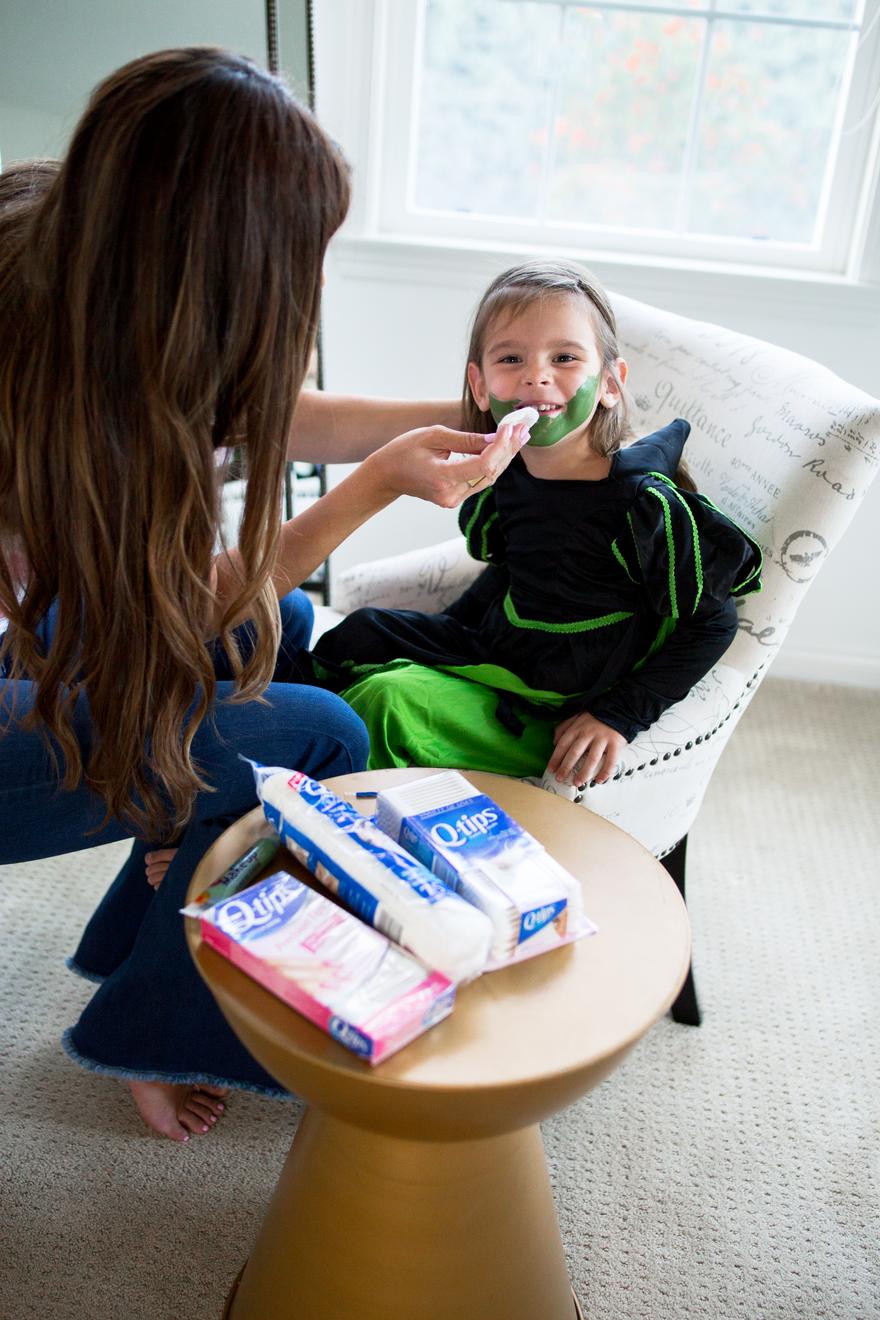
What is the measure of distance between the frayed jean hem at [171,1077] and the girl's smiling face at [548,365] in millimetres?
805

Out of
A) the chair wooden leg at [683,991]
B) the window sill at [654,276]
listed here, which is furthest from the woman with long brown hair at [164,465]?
the window sill at [654,276]

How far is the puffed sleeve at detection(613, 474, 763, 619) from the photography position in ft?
3.96

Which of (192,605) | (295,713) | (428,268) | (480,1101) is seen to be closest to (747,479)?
(295,713)

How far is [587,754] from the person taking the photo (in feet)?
3.92

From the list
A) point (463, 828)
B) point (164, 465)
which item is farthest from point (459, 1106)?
point (164, 465)

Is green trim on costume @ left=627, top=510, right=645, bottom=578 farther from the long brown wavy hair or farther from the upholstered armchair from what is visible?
the long brown wavy hair

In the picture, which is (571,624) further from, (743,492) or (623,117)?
(623,117)

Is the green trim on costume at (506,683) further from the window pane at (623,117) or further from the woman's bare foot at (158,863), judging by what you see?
the window pane at (623,117)

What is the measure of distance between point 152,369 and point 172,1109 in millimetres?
875

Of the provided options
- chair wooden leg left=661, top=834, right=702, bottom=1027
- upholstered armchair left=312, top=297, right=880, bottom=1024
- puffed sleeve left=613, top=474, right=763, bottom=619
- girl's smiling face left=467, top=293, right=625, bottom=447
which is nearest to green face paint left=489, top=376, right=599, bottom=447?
girl's smiling face left=467, top=293, right=625, bottom=447

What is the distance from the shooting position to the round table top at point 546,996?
731 mm

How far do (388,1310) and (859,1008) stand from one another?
0.91 metres

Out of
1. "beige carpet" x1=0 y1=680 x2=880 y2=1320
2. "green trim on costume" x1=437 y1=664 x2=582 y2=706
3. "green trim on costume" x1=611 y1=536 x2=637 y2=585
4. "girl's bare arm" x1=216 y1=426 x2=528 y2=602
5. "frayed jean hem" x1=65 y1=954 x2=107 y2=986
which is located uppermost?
"girl's bare arm" x1=216 y1=426 x2=528 y2=602

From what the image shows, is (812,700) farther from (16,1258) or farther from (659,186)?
(16,1258)
